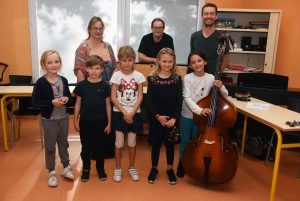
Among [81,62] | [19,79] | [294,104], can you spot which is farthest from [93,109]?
[19,79]

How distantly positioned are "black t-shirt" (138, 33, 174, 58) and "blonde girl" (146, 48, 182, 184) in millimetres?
1050

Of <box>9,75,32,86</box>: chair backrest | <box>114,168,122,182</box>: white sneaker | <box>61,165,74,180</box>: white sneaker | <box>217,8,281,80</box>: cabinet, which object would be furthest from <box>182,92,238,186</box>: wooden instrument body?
<box>9,75,32,86</box>: chair backrest

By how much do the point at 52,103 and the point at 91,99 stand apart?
301 mm

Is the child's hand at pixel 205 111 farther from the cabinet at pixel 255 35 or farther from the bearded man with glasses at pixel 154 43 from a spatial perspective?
the cabinet at pixel 255 35

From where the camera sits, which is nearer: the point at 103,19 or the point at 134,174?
the point at 134,174

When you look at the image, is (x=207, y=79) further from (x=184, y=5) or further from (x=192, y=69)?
(x=184, y=5)

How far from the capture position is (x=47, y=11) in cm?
432

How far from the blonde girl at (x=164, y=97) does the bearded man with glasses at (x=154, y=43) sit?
1024 mm

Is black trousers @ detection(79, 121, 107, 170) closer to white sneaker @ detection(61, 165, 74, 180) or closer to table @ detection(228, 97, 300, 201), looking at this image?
white sneaker @ detection(61, 165, 74, 180)

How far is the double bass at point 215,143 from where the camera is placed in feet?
6.71

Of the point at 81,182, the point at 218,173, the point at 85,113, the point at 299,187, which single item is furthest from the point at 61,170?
the point at 299,187

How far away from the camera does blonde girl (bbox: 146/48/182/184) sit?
86.2 inches

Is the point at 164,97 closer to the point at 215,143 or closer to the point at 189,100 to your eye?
the point at 189,100

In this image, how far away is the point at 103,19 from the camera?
4.46 meters
